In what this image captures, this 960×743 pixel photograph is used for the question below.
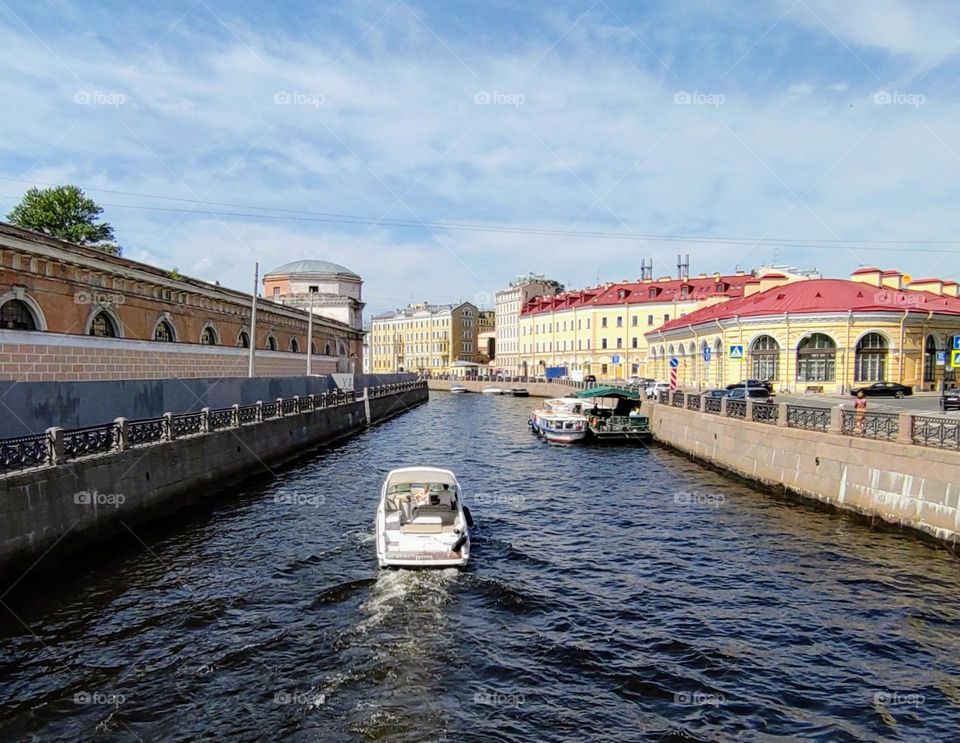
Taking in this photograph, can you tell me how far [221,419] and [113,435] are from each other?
7.41 m

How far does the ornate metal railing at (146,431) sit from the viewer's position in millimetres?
16953

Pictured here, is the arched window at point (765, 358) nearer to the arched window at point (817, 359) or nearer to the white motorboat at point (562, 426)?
the arched window at point (817, 359)

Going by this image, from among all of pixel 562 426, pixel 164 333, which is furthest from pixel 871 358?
pixel 164 333

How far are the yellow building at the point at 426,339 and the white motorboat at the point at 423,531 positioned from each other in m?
117

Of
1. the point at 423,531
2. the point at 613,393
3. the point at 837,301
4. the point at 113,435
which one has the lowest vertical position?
the point at 423,531

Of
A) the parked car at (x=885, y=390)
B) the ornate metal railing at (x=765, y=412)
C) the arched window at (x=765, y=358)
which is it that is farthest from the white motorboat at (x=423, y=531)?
the arched window at (x=765, y=358)

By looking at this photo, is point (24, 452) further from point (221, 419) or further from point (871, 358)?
point (871, 358)

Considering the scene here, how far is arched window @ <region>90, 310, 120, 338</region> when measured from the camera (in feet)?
88.7

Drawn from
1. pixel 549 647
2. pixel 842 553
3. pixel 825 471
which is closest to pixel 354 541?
pixel 549 647

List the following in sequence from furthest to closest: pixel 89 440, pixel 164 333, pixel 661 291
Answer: pixel 661 291 → pixel 164 333 → pixel 89 440

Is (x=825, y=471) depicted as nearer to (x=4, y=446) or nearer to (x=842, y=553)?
(x=842, y=553)

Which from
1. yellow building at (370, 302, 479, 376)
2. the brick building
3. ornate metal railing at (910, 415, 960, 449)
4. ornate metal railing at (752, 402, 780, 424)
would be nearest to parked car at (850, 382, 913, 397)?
ornate metal railing at (752, 402, 780, 424)

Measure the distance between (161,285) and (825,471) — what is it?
29.2m

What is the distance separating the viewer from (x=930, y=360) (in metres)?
42.4
